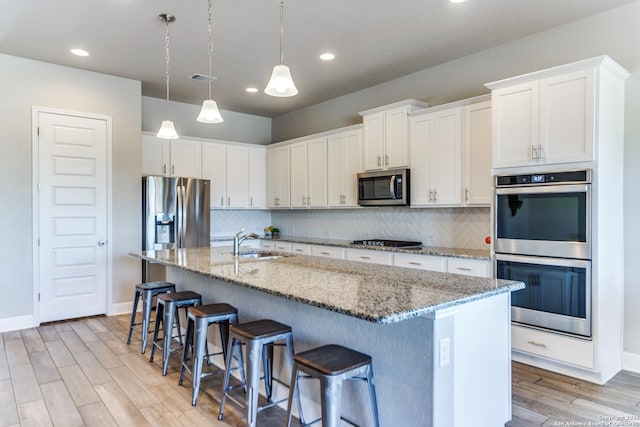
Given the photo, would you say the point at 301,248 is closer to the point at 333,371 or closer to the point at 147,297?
the point at 147,297

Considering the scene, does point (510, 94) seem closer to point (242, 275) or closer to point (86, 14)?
point (242, 275)

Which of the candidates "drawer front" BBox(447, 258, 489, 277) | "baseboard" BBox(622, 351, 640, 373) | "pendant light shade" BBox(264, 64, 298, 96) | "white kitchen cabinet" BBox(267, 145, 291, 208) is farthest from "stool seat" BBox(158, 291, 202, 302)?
"baseboard" BBox(622, 351, 640, 373)

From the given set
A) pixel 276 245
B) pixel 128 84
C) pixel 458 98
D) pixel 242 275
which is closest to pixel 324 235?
pixel 276 245

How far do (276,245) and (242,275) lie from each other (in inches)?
140

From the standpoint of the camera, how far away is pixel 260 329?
2.32 meters

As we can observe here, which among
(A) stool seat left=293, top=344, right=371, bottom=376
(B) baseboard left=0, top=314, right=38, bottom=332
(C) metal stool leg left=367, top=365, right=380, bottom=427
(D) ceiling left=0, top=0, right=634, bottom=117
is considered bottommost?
(B) baseboard left=0, top=314, right=38, bottom=332

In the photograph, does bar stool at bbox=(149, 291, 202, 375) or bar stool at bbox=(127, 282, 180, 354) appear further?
bar stool at bbox=(127, 282, 180, 354)

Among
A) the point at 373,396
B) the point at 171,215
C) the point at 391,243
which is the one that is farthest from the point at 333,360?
the point at 171,215

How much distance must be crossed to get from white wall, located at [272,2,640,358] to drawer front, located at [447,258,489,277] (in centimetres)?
104

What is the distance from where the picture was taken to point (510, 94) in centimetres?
341

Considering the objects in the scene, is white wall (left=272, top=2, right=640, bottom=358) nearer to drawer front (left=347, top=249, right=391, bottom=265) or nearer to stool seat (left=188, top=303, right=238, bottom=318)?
drawer front (left=347, top=249, right=391, bottom=265)

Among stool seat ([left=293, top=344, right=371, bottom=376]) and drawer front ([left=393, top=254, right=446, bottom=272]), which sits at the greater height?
drawer front ([left=393, top=254, right=446, bottom=272])

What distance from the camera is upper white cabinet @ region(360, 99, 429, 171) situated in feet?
14.8

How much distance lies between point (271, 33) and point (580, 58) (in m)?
2.66
